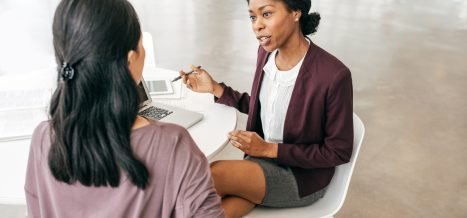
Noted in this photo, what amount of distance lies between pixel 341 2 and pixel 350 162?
5399mm

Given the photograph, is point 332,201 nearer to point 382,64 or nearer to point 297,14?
point 297,14

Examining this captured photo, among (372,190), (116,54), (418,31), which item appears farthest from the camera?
(418,31)

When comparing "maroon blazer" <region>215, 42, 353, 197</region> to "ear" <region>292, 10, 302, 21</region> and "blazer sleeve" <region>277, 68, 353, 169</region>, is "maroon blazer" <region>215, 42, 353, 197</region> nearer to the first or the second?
"blazer sleeve" <region>277, 68, 353, 169</region>

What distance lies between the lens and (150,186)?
3.14 feet

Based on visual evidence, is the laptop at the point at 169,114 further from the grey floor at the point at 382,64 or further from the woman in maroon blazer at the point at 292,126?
the grey floor at the point at 382,64

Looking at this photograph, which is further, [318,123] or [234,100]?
[234,100]

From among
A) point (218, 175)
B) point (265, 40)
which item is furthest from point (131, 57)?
point (265, 40)

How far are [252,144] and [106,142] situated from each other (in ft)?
2.11

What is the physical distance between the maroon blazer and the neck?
4 centimetres

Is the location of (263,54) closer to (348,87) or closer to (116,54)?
(348,87)

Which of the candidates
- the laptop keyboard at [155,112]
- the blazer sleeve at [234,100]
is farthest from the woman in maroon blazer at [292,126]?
the laptop keyboard at [155,112]

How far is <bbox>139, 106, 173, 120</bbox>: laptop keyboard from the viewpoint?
158 centimetres

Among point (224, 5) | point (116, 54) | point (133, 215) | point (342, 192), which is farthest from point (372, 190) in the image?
point (224, 5)

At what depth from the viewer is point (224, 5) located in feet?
20.4
